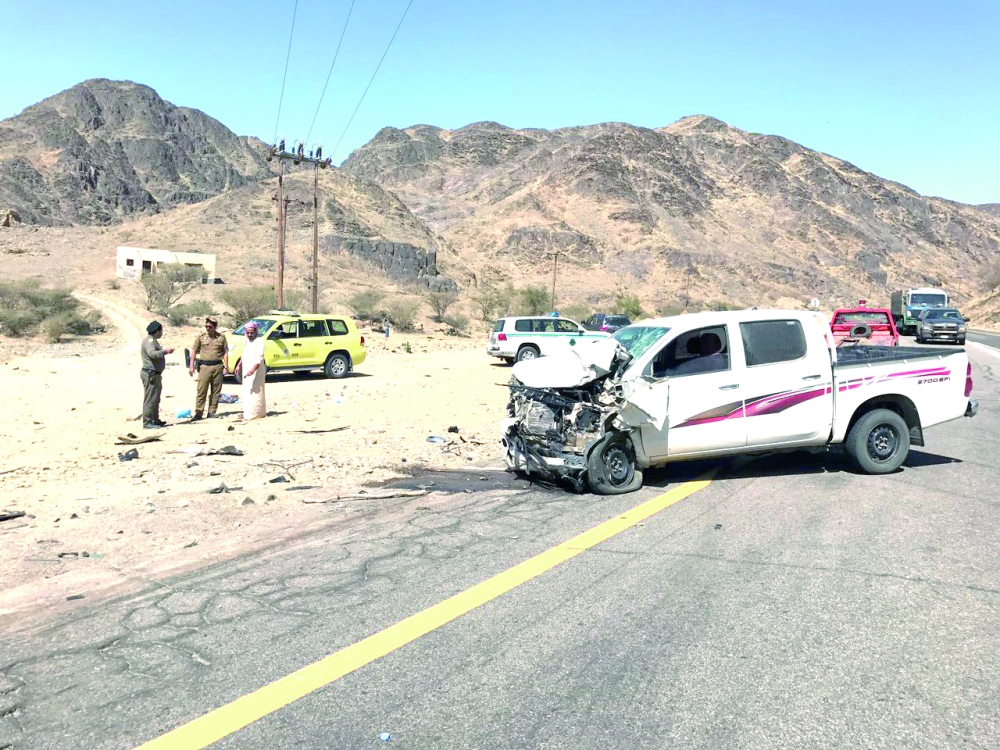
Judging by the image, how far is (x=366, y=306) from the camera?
46375 millimetres

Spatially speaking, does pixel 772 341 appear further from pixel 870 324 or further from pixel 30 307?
pixel 30 307

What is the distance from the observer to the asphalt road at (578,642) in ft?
11.5

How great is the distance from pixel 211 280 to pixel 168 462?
156 feet

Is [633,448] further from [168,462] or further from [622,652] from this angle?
[168,462]

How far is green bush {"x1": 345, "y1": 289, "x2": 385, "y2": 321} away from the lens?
44156 millimetres

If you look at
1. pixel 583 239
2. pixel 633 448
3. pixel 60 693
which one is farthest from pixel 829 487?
pixel 583 239

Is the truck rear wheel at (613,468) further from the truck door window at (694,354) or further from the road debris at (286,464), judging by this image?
the road debris at (286,464)

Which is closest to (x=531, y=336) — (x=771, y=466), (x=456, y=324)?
(x=771, y=466)

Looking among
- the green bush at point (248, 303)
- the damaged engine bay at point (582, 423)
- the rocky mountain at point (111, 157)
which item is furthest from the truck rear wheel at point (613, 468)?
the rocky mountain at point (111, 157)

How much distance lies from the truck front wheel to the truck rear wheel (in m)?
2.46

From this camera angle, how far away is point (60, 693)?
3881mm

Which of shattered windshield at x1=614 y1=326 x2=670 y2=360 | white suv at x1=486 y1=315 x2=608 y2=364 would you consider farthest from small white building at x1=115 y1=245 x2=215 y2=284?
shattered windshield at x1=614 y1=326 x2=670 y2=360

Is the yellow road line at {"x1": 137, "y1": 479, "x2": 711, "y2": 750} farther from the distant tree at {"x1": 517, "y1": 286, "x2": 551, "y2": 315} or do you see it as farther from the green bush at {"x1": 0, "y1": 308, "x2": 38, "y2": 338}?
the distant tree at {"x1": 517, "y1": 286, "x2": 551, "y2": 315}

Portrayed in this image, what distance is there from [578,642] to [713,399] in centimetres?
415
